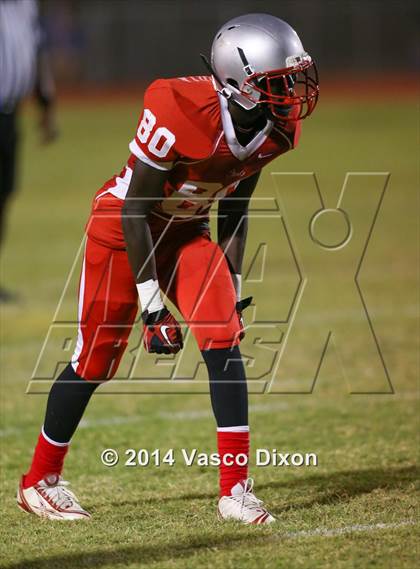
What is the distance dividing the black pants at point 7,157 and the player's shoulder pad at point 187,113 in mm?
4307

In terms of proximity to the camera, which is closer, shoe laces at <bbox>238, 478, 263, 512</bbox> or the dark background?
shoe laces at <bbox>238, 478, 263, 512</bbox>

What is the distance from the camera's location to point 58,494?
3736 mm

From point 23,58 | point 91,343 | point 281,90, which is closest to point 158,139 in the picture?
point 281,90

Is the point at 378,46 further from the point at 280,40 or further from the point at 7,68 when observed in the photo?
the point at 280,40

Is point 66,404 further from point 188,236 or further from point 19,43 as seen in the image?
point 19,43

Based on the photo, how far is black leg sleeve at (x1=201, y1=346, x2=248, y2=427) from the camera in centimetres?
348

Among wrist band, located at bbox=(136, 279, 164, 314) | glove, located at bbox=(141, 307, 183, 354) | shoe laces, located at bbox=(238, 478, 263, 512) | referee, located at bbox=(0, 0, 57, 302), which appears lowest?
referee, located at bbox=(0, 0, 57, 302)

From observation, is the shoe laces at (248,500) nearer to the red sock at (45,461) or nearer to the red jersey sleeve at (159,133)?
the red sock at (45,461)

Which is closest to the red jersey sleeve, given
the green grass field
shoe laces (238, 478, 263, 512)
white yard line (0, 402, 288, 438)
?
shoe laces (238, 478, 263, 512)

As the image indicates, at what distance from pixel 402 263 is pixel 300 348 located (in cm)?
248

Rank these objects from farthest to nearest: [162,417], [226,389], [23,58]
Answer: [23,58] < [162,417] < [226,389]

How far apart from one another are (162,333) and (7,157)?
14.7 feet

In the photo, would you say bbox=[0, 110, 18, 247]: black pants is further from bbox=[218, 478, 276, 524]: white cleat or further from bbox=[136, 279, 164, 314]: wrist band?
bbox=[218, 478, 276, 524]: white cleat

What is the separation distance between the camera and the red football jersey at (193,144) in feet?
11.2
